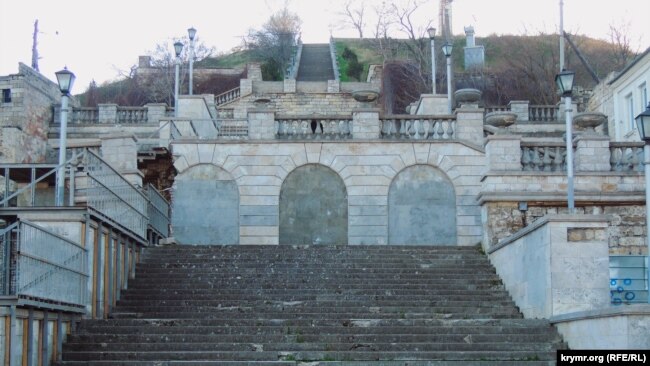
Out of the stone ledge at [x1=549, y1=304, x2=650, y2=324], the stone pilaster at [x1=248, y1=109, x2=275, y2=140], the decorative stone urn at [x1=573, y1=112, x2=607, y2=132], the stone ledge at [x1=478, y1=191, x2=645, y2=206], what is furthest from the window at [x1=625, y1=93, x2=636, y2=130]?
the stone ledge at [x1=549, y1=304, x2=650, y2=324]

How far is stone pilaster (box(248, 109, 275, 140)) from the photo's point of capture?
25406mm

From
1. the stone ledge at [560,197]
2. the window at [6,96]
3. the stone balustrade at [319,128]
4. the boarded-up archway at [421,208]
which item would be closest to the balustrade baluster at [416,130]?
the boarded-up archway at [421,208]

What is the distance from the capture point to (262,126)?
83.6 ft

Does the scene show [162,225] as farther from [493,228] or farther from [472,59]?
[472,59]

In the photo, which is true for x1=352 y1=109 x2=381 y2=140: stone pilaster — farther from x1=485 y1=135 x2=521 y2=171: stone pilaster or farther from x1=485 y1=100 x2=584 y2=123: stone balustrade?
x1=485 y1=100 x2=584 y2=123: stone balustrade

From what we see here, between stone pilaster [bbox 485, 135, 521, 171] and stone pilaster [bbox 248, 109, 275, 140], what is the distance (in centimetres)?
623

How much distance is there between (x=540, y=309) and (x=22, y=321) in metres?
8.62

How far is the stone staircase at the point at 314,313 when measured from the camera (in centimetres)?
1526

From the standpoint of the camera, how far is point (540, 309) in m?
16.9

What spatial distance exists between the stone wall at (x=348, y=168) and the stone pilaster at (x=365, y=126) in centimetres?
23

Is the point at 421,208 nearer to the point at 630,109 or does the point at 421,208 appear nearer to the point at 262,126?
the point at 262,126

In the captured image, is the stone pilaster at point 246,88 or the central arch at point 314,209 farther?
the stone pilaster at point 246,88

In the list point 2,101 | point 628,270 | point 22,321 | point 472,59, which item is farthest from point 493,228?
point 472,59

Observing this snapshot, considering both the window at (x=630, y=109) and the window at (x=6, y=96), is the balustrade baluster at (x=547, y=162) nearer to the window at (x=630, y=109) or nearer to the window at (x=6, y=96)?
the window at (x=630, y=109)
